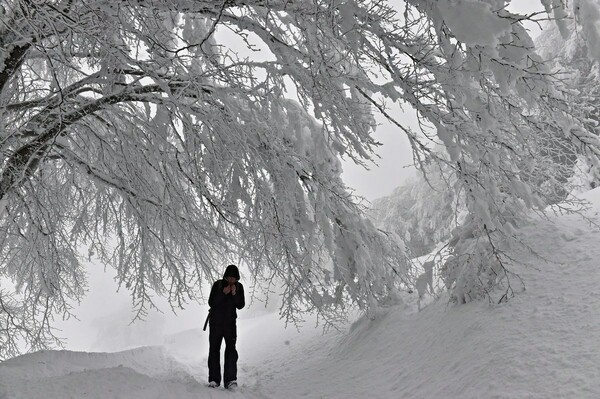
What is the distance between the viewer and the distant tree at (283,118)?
3.44m

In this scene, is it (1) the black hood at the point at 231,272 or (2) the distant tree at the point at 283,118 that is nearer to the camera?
(2) the distant tree at the point at 283,118

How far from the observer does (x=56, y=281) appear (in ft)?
23.4

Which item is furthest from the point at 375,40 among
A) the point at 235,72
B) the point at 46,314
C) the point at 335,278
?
the point at 46,314

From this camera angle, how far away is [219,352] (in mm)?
5438

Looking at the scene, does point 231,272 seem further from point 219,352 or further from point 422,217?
point 422,217

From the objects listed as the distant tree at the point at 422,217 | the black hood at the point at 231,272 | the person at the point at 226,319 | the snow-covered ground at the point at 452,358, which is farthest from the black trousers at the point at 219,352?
the distant tree at the point at 422,217

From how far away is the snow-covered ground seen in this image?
3.92 m


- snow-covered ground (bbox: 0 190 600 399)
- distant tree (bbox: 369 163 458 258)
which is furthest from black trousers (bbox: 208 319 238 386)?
distant tree (bbox: 369 163 458 258)

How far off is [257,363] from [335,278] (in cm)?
247

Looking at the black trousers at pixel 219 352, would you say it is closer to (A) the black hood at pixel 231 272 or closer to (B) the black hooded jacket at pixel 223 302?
(B) the black hooded jacket at pixel 223 302

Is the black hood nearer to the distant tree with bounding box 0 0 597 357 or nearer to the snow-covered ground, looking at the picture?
the distant tree with bounding box 0 0 597 357

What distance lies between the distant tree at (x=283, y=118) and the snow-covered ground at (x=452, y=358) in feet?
1.71

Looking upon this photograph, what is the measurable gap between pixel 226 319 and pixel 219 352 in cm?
38

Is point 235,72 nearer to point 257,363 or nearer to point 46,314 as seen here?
point 46,314
